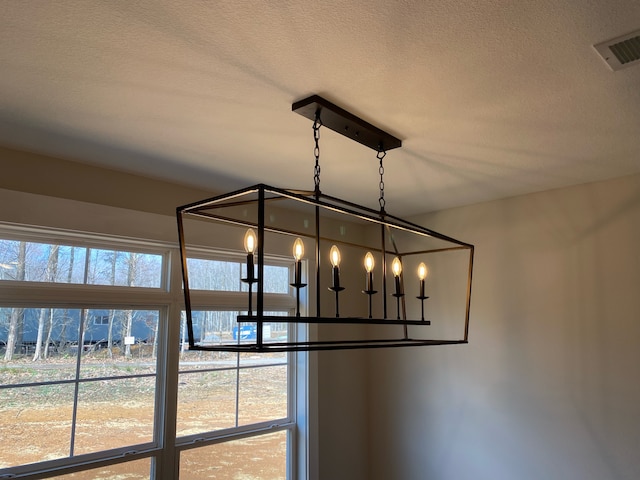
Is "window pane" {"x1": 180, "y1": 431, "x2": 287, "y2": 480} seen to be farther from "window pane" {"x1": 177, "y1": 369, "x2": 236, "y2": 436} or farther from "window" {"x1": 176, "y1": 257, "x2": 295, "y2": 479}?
"window pane" {"x1": 177, "y1": 369, "x2": 236, "y2": 436}

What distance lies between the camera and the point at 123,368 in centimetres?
243

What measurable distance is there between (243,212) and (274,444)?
1406 millimetres

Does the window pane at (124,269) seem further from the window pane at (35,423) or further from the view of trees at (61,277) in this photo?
the window pane at (35,423)

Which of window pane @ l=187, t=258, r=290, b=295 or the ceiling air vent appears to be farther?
window pane @ l=187, t=258, r=290, b=295

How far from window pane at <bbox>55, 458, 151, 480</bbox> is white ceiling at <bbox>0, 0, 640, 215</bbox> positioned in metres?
1.40

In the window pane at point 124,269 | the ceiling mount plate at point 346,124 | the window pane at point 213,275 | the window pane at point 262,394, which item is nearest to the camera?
the ceiling mount plate at point 346,124

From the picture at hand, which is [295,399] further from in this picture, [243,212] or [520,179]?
[520,179]

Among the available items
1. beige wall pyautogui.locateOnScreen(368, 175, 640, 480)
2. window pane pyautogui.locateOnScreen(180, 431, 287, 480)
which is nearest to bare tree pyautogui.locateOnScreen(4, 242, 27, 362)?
window pane pyautogui.locateOnScreen(180, 431, 287, 480)

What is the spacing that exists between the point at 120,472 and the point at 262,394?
889 millimetres

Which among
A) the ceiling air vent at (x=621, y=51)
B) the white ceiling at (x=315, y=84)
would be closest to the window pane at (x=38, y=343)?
the white ceiling at (x=315, y=84)

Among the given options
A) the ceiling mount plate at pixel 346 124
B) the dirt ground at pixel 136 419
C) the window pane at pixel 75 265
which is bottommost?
the dirt ground at pixel 136 419

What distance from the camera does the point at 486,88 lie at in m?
1.60

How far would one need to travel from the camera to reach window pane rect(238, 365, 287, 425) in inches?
114

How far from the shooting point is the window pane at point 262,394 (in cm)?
291
